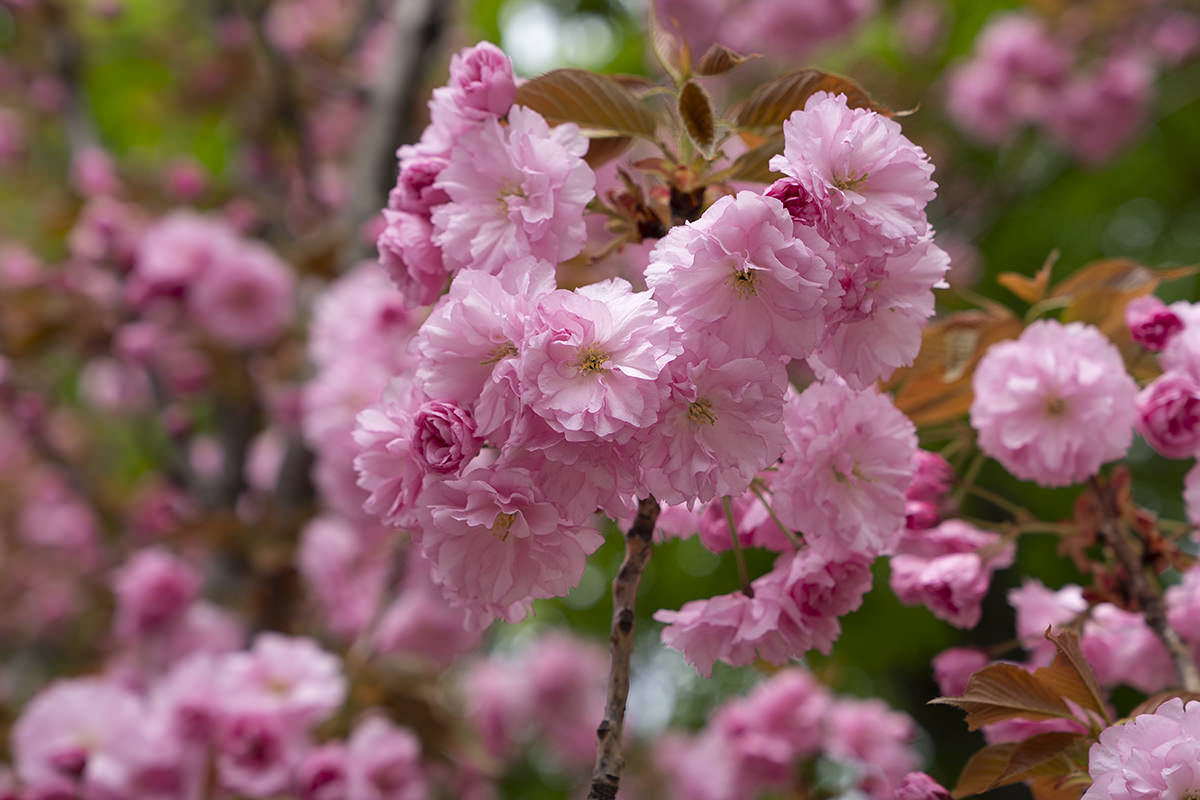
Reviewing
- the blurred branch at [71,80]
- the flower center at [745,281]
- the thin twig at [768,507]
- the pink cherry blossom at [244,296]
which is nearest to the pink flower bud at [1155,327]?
the thin twig at [768,507]

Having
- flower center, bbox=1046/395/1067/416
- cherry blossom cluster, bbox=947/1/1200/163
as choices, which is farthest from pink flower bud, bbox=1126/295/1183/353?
cherry blossom cluster, bbox=947/1/1200/163

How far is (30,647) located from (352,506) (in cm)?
341

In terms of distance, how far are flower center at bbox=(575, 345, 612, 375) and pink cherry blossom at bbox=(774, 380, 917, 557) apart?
26cm

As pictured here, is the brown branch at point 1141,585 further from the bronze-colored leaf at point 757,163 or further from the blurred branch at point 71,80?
the blurred branch at point 71,80

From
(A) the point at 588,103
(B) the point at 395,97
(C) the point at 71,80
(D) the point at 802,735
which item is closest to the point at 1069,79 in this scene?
(B) the point at 395,97

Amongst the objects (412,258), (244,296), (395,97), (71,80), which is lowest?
(412,258)

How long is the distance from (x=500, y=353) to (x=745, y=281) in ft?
0.73

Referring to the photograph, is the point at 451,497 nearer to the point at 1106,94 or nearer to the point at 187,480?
the point at 187,480

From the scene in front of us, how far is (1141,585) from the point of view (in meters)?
1.13

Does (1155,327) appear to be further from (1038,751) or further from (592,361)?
(592,361)

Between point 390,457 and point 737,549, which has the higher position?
point 390,457

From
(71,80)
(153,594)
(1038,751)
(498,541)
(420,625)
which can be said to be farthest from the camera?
(71,80)

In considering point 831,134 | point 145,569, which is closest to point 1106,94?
point 831,134

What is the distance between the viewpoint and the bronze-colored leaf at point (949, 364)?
125 centimetres
